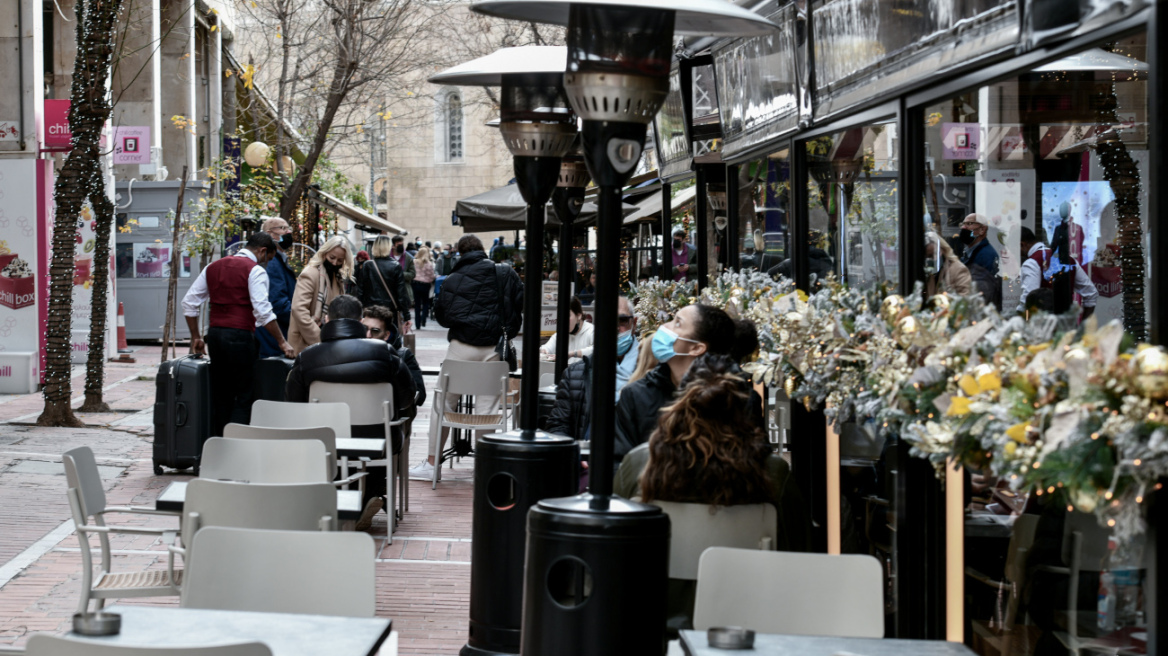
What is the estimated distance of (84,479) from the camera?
4.80m

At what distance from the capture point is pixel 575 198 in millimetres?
6223

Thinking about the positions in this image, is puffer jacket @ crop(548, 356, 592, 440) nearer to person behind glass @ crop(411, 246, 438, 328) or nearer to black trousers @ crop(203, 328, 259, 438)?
black trousers @ crop(203, 328, 259, 438)

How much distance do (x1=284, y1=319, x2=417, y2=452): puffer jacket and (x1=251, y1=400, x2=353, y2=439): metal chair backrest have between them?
828 millimetres

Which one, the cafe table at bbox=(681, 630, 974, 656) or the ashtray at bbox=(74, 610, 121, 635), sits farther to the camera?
the ashtray at bbox=(74, 610, 121, 635)

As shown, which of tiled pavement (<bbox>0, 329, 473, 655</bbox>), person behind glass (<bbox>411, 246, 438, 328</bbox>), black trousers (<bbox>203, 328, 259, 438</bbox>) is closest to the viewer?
tiled pavement (<bbox>0, 329, 473, 655</bbox>)

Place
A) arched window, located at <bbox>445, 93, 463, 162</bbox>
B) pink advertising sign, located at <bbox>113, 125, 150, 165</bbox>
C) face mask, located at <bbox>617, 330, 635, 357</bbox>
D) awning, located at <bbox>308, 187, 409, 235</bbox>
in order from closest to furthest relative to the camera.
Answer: face mask, located at <bbox>617, 330, 635, 357</bbox> → pink advertising sign, located at <bbox>113, 125, 150, 165</bbox> → awning, located at <bbox>308, 187, 409, 235</bbox> → arched window, located at <bbox>445, 93, 463, 162</bbox>

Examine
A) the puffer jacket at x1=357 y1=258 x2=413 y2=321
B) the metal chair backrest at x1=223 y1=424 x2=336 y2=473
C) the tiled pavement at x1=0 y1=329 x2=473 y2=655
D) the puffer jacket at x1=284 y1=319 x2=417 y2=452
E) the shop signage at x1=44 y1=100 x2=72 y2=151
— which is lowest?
the tiled pavement at x1=0 y1=329 x2=473 y2=655

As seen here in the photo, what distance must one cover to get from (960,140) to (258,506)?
339cm

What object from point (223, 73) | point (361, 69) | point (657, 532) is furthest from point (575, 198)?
point (223, 73)

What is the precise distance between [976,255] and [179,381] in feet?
20.5

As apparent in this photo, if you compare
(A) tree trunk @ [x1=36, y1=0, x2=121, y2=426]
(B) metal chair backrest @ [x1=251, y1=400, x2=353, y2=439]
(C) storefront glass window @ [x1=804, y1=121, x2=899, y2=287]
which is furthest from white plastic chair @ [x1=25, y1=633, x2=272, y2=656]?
(A) tree trunk @ [x1=36, y1=0, x2=121, y2=426]

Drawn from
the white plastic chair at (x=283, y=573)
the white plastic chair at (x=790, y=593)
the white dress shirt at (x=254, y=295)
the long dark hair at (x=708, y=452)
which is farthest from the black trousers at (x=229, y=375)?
the white plastic chair at (x=790, y=593)

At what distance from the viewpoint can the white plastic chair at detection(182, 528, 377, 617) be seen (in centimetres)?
363

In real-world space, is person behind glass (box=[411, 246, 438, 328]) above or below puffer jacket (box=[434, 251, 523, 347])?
above
